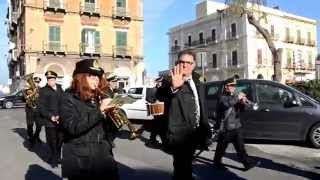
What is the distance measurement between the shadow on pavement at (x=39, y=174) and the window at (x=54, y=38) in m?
35.6

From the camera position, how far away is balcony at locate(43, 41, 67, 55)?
1720 inches

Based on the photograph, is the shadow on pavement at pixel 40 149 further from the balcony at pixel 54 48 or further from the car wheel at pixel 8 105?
the balcony at pixel 54 48

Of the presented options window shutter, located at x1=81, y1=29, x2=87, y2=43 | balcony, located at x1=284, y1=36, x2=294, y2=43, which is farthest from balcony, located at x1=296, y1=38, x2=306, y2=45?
window shutter, located at x1=81, y1=29, x2=87, y2=43

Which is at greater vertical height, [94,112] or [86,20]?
[86,20]

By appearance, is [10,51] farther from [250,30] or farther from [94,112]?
[94,112]

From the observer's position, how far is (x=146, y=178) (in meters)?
8.09

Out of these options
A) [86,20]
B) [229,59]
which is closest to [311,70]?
[229,59]

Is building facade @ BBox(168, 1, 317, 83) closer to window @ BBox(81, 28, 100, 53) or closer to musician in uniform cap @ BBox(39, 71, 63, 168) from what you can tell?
window @ BBox(81, 28, 100, 53)

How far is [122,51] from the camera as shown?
1843 inches

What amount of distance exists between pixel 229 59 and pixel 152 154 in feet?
176

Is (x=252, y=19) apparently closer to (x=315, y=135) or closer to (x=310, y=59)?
(x=315, y=135)

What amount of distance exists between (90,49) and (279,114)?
34974 mm

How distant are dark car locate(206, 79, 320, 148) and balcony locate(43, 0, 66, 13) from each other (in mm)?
34665

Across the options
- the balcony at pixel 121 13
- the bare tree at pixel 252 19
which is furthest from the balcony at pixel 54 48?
the bare tree at pixel 252 19
